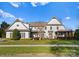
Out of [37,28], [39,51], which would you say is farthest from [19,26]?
[39,51]

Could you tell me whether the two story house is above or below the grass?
above

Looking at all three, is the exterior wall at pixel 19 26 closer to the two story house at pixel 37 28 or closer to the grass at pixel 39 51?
the two story house at pixel 37 28

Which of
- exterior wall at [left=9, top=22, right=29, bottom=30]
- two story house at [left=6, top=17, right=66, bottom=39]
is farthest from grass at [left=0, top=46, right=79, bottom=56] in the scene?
exterior wall at [left=9, top=22, right=29, bottom=30]

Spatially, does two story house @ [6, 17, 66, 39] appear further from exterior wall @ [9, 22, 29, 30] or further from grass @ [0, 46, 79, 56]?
grass @ [0, 46, 79, 56]

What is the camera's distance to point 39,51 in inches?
1432

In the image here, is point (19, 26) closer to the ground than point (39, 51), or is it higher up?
higher up

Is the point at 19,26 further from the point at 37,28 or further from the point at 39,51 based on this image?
the point at 39,51

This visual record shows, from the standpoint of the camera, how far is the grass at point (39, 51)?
3634 cm

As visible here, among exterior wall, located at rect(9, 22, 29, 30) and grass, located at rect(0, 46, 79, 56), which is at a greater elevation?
exterior wall, located at rect(9, 22, 29, 30)

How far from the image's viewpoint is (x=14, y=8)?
119 feet

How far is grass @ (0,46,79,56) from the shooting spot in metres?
36.3

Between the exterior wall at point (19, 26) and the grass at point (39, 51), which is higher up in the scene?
the exterior wall at point (19, 26)

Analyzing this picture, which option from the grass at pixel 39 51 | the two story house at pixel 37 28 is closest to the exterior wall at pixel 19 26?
the two story house at pixel 37 28

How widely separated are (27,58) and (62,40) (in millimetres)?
895
